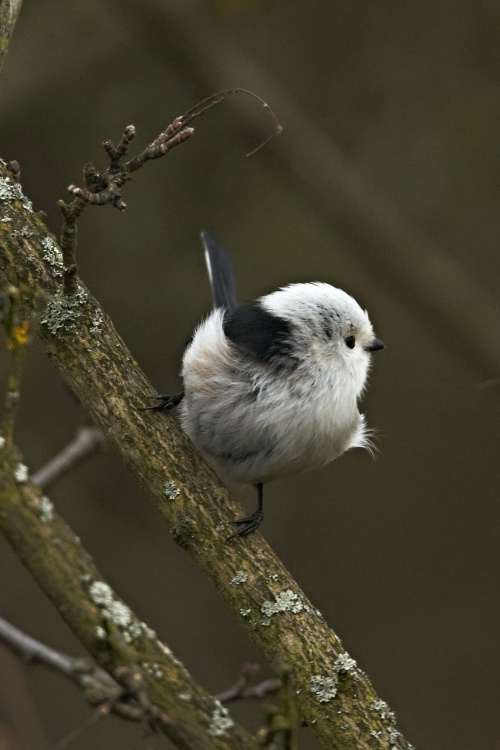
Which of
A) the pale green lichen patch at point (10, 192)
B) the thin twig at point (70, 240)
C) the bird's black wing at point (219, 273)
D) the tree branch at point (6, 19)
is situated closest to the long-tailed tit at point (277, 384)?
the bird's black wing at point (219, 273)

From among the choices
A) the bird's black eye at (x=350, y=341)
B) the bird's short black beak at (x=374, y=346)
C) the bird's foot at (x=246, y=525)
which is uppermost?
the bird's black eye at (x=350, y=341)

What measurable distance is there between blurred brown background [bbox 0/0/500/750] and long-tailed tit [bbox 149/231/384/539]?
1171mm

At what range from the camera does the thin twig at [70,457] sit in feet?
7.34

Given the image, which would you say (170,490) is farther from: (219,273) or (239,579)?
(219,273)

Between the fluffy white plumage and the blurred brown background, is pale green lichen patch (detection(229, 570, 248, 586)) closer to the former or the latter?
the fluffy white plumage

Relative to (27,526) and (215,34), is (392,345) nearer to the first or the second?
(215,34)

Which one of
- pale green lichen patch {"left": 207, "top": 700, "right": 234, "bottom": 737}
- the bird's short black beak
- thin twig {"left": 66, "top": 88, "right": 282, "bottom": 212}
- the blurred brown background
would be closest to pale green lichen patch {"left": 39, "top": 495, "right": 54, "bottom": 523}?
pale green lichen patch {"left": 207, "top": 700, "right": 234, "bottom": 737}

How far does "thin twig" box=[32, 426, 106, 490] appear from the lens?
2.24 meters

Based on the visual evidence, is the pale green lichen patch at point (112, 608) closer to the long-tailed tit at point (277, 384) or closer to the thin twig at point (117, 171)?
the thin twig at point (117, 171)

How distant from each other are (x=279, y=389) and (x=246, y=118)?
184 centimetres

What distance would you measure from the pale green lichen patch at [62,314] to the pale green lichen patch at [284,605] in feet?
3.01

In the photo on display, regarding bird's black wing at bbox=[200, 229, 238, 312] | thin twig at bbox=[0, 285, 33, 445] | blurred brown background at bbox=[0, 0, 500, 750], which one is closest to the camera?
thin twig at bbox=[0, 285, 33, 445]

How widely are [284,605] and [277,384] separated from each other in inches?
33.3

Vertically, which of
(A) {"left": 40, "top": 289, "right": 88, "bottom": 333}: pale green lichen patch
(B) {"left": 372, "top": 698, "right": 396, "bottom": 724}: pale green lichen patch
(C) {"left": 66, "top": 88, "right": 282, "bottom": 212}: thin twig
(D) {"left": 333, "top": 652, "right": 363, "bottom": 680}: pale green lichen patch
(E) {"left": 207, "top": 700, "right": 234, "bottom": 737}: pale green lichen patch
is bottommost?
(B) {"left": 372, "top": 698, "right": 396, "bottom": 724}: pale green lichen patch
